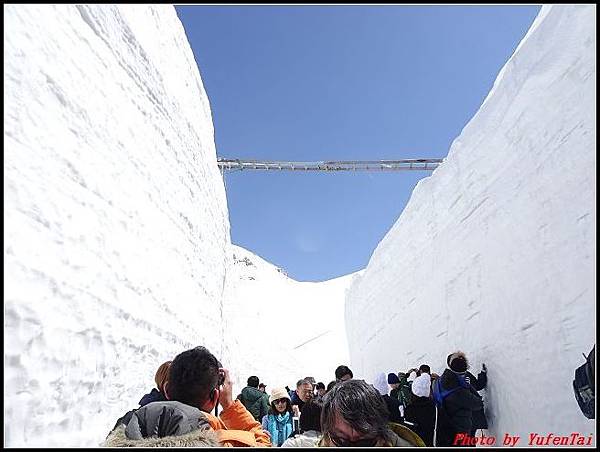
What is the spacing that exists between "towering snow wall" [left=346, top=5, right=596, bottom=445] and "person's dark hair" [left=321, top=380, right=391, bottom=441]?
2762 millimetres

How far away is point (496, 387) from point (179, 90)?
581 centimetres

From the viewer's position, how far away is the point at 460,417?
14.4ft

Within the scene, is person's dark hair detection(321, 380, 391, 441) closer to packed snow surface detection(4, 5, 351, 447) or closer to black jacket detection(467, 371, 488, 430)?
packed snow surface detection(4, 5, 351, 447)

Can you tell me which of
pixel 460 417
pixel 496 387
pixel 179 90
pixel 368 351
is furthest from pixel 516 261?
pixel 368 351

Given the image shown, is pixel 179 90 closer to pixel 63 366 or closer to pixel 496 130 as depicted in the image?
pixel 496 130

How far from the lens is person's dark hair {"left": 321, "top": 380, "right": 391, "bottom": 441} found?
197cm

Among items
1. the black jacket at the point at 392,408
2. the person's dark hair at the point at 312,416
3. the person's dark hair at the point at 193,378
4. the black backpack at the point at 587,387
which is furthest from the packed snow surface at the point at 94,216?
the black backpack at the point at 587,387

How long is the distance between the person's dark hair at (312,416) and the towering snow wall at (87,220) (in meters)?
1.51

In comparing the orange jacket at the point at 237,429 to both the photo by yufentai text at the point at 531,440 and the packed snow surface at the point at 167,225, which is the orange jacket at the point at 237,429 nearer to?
the packed snow surface at the point at 167,225

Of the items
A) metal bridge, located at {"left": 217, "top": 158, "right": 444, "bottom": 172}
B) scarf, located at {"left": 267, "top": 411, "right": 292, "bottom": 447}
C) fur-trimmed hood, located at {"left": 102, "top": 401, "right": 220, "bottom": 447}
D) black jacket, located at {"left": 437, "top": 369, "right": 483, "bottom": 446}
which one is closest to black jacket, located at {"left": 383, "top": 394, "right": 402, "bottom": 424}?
black jacket, located at {"left": 437, "top": 369, "right": 483, "bottom": 446}

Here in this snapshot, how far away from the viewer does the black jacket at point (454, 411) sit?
433 cm

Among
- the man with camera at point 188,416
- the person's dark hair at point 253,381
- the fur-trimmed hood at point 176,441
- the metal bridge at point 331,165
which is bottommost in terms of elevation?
the fur-trimmed hood at point 176,441

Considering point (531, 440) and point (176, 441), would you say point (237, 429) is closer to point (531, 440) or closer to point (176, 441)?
point (176, 441)

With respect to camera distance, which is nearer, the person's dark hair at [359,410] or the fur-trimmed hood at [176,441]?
the fur-trimmed hood at [176,441]
